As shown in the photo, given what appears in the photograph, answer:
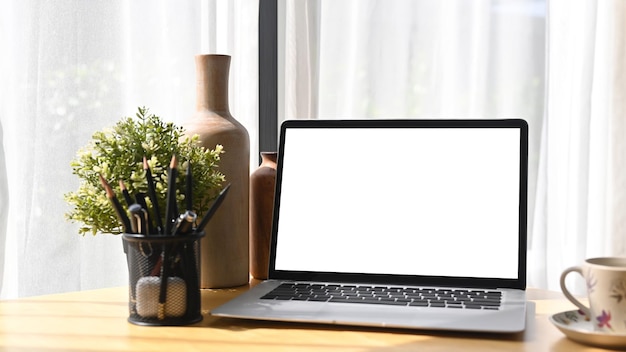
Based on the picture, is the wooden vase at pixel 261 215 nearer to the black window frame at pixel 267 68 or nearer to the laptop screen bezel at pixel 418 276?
the laptop screen bezel at pixel 418 276

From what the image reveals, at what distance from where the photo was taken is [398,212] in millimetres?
1205

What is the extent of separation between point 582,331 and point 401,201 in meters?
0.38

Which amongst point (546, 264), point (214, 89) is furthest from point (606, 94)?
point (214, 89)

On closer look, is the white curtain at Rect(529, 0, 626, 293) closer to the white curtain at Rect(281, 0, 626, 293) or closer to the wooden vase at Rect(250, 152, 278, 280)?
the white curtain at Rect(281, 0, 626, 293)

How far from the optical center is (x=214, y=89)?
1273mm

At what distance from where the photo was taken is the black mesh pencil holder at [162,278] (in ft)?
3.26

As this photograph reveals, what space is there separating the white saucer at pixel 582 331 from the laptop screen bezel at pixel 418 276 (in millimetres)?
163

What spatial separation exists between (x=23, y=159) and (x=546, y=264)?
1.26 m

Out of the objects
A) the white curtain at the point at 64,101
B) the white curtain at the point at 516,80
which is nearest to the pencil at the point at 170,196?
the white curtain at the point at 64,101

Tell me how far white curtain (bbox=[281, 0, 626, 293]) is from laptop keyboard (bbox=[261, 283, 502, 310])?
947 mm

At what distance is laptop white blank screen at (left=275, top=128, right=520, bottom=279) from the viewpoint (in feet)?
3.82

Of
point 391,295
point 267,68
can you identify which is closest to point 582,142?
point 267,68

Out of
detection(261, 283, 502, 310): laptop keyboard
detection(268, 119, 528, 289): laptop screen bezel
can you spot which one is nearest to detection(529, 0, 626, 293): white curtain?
detection(268, 119, 528, 289): laptop screen bezel

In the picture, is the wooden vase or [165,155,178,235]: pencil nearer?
[165,155,178,235]: pencil
